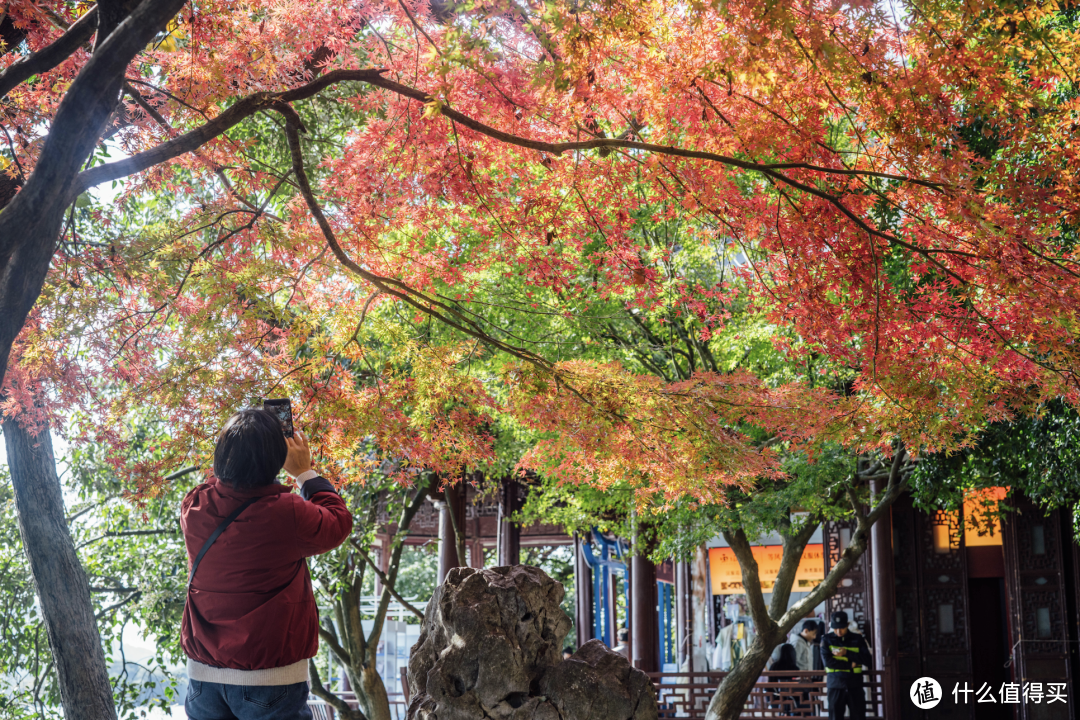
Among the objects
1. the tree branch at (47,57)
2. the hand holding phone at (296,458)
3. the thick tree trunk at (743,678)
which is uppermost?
the tree branch at (47,57)

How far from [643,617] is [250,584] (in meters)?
11.2

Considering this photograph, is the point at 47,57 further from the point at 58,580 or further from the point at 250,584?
the point at 58,580

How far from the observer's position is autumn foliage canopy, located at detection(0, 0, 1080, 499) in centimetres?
367

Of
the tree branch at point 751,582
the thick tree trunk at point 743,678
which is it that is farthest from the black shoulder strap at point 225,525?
the thick tree trunk at point 743,678

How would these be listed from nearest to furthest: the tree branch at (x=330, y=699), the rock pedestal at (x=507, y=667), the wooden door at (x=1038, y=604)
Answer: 1. the rock pedestal at (x=507, y=667)
2. the tree branch at (x=330, y=699)
3. the wooden door at (x=1038, y=604)

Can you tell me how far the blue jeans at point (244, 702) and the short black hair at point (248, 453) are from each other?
0.56 m

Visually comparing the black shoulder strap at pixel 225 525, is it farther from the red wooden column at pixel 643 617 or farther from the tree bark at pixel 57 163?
the red wooden column at pixel 643 617

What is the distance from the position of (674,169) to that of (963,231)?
1419 mm

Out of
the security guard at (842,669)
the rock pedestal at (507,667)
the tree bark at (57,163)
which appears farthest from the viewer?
the security guard at (842,669)

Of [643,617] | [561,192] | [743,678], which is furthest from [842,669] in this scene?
[561,192]

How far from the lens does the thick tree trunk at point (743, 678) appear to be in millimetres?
9531

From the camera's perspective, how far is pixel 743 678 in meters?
9.55

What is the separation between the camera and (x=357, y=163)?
4.84 meters

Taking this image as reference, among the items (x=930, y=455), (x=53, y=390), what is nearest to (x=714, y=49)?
(x=53, y=390)
